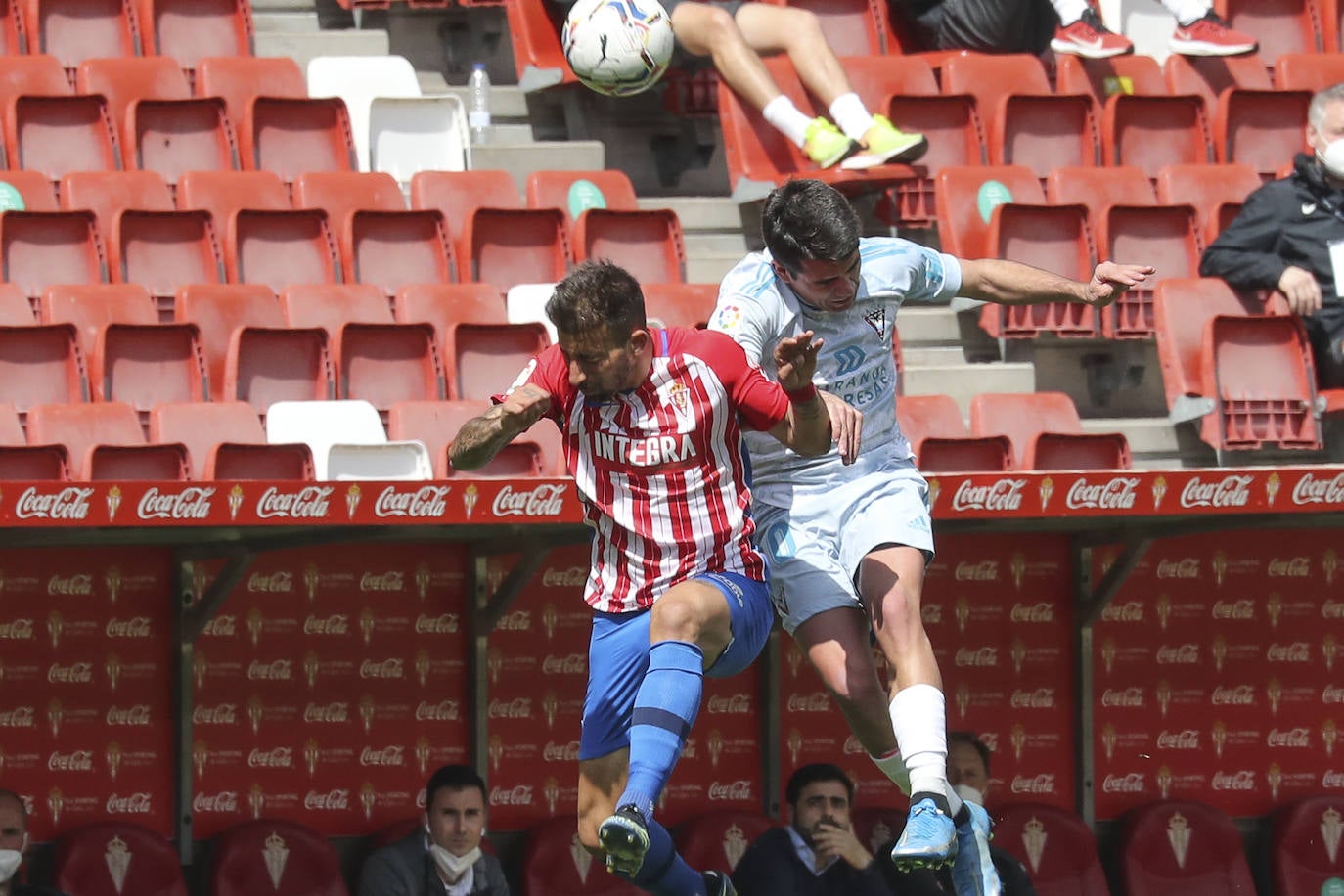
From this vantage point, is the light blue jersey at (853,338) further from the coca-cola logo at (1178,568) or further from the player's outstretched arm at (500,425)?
the coca-cola logo at (1178,568)

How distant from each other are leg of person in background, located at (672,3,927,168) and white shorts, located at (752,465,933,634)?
3947mm

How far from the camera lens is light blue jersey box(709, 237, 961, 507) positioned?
20.0ft

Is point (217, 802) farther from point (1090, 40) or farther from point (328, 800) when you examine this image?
point (1090, 40)

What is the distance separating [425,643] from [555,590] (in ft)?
1.83

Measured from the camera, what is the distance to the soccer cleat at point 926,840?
5605mm

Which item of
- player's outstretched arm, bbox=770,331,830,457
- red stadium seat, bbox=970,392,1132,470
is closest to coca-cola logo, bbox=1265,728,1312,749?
red stadium seat, bbox=970,392,1132,470

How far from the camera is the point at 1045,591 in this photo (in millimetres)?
9625

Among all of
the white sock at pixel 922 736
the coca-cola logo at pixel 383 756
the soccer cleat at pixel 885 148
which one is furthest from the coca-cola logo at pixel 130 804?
the soccer cleat at pixel 885 148

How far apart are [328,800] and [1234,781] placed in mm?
3857

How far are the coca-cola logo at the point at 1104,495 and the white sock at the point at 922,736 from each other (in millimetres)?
1805

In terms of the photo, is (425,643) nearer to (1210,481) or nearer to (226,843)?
(226,843)

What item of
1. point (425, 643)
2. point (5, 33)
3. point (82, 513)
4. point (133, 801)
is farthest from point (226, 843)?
point (5, 33)

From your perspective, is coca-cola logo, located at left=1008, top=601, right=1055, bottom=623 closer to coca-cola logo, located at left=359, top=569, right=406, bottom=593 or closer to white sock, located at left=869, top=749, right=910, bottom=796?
coca-cola logo, located at left=359, top=569, right=406, bottom=593

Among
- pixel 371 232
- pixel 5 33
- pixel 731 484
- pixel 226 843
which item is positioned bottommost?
pixel 226 843
